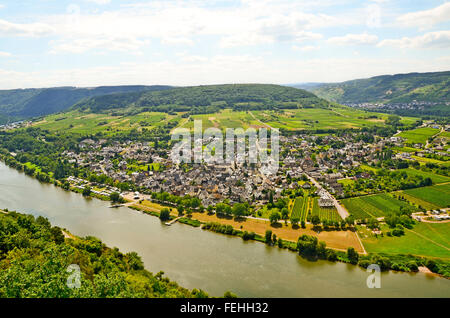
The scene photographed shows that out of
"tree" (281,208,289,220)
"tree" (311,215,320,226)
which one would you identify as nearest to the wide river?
"tree" (311,215,320,226)

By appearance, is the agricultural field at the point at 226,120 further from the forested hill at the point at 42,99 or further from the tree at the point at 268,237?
the forested hill at the point at 42,99

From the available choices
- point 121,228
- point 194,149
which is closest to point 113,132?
point 194,149

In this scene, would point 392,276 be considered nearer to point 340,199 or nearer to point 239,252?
point 239,252

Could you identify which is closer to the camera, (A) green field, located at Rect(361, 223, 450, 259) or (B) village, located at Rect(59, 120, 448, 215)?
(A) green field, located at Rect(361, 223, 450, 259)

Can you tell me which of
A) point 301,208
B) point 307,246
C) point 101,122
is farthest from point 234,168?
point 101,122

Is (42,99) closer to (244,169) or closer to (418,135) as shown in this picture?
(244,169)

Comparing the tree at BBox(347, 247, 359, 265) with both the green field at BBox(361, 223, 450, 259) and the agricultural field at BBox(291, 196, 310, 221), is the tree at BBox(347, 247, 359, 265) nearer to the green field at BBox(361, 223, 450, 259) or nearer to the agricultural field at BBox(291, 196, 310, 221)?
the green field at BBox(361, 223, 450, 259)
